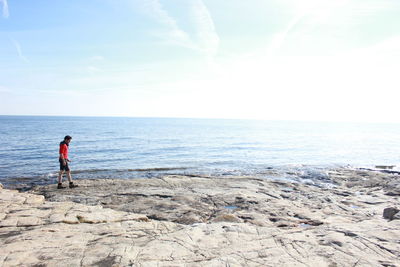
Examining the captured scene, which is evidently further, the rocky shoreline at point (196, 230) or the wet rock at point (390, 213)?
the wet rock at point (390, 213)

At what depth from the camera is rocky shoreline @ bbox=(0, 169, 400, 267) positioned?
18.5 feet

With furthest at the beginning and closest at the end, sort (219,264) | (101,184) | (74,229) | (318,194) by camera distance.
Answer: (101,184) → (318,194) → (74,229) → (219,264)

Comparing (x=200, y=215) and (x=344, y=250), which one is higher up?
(x=344, y=250)

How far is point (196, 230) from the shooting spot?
7332 millimetres

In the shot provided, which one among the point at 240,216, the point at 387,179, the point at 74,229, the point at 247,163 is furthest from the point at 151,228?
the point at 247,163

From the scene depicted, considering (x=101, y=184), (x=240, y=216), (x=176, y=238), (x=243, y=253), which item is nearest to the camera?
(x=243, y=253)

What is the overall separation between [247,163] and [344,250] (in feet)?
69.5

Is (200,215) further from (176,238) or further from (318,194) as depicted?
(318,194)

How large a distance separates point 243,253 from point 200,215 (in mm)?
4187

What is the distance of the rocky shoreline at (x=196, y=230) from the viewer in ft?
18.5

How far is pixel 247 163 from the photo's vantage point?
1070 inches

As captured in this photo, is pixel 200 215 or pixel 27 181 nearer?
pixel 200 215

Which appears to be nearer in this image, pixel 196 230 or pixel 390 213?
pixel 196 230

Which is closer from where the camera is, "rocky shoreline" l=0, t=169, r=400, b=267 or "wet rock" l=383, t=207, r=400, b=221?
"rocky shoreline" l=0, t=169, r=400, b=267
